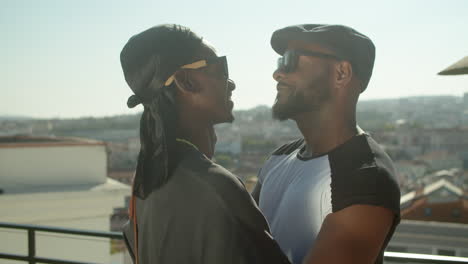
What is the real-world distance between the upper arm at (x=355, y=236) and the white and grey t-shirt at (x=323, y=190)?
2cm

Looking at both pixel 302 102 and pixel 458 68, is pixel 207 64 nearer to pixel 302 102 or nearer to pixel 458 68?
pixel 302 102

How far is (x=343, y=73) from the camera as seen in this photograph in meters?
1.49

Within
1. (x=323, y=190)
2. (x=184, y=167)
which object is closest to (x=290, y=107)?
(x=323, y=190)

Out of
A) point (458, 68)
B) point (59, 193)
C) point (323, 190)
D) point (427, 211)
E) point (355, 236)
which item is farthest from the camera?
point (427, 211)

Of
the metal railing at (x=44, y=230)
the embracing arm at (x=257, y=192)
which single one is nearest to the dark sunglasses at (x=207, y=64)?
the embracing arm at (x=257, y=192)

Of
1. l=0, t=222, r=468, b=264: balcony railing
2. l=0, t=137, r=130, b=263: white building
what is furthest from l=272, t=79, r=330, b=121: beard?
l=0, t=137, r=130, b=263: white building

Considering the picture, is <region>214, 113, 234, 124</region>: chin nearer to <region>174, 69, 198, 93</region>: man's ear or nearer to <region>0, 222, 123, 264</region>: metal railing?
<region>174, 69, 198, 93</region>: man's ear

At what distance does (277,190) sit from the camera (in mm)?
1665

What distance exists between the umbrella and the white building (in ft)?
44.5

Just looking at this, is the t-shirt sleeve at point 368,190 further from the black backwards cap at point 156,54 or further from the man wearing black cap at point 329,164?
the black backwards cap at point 156,54

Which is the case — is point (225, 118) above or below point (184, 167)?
above

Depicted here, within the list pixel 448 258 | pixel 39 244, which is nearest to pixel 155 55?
pixel 448 258

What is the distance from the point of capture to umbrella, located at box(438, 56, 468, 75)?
2500 mm

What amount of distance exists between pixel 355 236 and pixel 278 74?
551 millimetres
